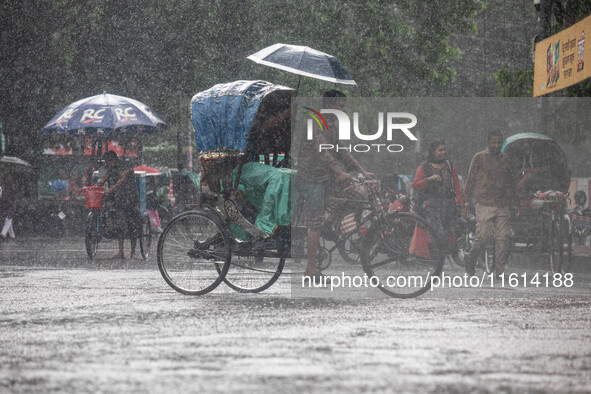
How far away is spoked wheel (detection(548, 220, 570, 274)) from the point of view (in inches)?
497

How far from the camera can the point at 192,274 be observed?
9.93 metres

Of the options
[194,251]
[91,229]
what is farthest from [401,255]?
[91,229]

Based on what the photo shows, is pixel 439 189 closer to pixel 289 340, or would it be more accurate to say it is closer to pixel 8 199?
pixel 289 340

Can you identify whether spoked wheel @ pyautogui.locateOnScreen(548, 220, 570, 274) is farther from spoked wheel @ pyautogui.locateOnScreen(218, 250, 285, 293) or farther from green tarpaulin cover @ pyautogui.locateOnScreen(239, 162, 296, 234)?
green tarpaulin cover @ pyautogui.locateOnScreen(239, 162, 296, 234)

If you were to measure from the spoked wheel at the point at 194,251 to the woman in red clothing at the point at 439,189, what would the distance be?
3773mm

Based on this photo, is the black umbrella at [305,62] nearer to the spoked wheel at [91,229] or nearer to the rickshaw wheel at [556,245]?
the rickshaw wheel at [556,245]

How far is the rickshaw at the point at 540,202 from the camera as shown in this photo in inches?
507

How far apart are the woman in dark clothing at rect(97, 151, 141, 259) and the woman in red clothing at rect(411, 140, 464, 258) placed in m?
4.86

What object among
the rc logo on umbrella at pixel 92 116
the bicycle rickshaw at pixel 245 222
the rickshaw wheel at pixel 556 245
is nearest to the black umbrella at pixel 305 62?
the bicycle rickshaw at pixel 245 222

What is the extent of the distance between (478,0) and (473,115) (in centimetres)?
1473

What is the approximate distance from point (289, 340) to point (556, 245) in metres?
6.79

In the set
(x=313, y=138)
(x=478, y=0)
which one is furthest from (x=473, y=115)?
(x=313, y=138)

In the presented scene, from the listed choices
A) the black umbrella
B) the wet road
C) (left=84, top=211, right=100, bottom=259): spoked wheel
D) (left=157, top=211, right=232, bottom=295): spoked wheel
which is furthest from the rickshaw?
(left=84, top=211, right=100, bottom=259): spoked wheel

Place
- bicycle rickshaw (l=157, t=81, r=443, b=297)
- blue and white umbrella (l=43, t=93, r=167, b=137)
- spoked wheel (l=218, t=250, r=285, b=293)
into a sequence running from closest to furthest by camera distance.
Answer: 1. bicycle rickshaw (l=157, t=81, r=443, b=297)
2. spoked wheel (l=218, t=250, r=285, b=293)
3. blue and white umbrella (l=43, t=93, r=167, b=137)
